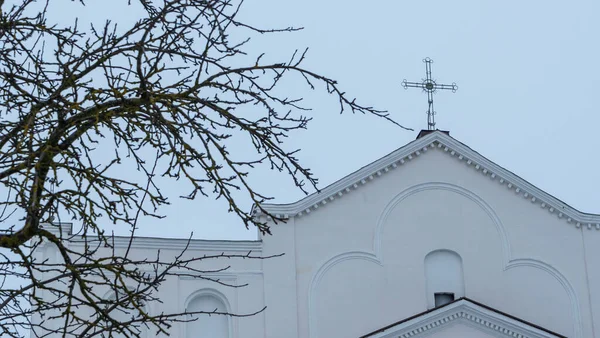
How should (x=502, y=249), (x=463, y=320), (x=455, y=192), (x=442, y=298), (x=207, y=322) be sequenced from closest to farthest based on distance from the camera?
(x=463, y=320), (x=207, y=322), (x=442, y=298), (x=502, y=249), (x=455, y=192)

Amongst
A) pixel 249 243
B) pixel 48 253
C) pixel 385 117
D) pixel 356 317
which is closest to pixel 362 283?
pixel 356 317

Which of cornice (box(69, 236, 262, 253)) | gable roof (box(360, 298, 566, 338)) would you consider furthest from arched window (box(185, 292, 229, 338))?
gable roof (box(360, 298, 566, 338))

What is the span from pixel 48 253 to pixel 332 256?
6.29m

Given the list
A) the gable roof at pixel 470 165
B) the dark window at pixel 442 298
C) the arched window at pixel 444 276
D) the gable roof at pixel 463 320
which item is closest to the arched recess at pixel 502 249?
the gable roof at pixel 470 165

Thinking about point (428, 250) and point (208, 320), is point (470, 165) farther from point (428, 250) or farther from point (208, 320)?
point (208, 320)

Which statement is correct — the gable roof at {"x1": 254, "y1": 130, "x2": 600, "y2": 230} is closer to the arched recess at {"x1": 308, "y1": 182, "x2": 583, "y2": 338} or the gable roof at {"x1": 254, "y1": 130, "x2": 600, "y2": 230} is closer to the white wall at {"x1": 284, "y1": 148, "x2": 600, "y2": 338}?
the white wall at {"x1": 284, "y1": 148, "x2": 600, "y2": 338}

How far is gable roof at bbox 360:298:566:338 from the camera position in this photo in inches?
945

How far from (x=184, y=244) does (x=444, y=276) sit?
19.9 ft

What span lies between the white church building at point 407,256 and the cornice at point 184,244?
30 millimetres

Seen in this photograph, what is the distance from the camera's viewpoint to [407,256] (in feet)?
86.4

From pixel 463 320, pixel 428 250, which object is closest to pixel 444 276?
pixel 428 250

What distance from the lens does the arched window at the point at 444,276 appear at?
26375 millimetres

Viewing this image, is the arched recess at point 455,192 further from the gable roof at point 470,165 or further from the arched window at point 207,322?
the arched window at point 207,322

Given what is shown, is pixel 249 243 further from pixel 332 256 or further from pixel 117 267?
pixel 117 267
